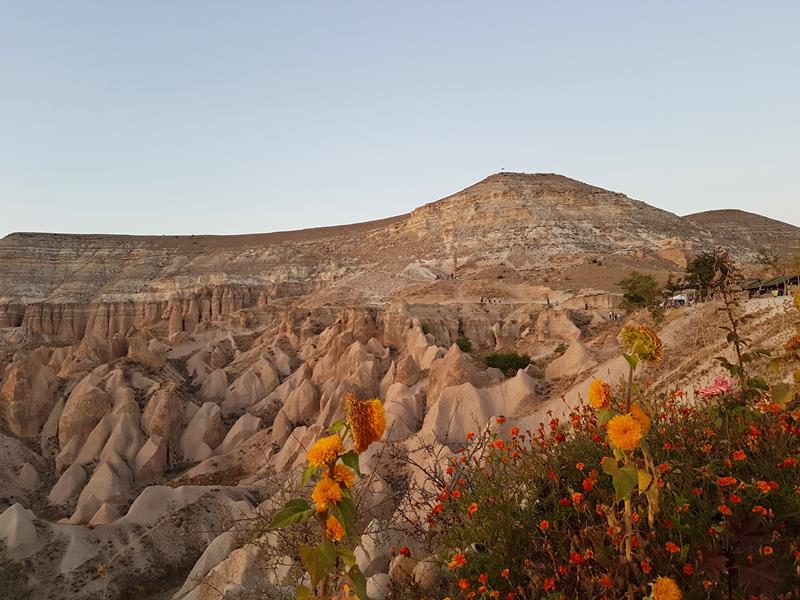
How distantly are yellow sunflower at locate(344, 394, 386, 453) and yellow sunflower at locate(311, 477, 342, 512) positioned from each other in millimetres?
187

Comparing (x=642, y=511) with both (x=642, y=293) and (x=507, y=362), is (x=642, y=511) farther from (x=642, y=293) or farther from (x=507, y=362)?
(x=642, y=293)

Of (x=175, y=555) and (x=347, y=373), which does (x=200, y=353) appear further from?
→ (x=175, y=555)

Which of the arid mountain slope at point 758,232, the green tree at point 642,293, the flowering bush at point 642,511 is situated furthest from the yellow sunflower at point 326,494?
the arid mountain slope at point 758,232

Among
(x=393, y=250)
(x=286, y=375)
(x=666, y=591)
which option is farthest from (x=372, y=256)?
(x=666, y=591)

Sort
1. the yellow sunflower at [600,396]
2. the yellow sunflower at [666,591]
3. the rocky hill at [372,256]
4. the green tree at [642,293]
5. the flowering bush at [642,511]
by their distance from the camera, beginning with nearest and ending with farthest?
1. the yellow sunflower at [666,591]
2. the flowering bush at [642,511]
3. the yellow sunflower at [600,396]
4. the green tree at [642,293]
5. the rocky hill at [372,256]

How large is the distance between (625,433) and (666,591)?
26.4 inches

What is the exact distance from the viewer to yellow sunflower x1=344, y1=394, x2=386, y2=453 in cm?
240

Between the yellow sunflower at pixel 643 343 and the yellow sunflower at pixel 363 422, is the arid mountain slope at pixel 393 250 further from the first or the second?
the yellow sunflower at pixel 363 422

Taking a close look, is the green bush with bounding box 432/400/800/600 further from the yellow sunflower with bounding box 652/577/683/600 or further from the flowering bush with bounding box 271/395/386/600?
the flowering bush with bounding box 271/395/386/600

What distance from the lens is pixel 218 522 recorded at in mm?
15836

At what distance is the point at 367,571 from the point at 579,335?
23.3 metres

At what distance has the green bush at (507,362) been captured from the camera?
2575 centimetres

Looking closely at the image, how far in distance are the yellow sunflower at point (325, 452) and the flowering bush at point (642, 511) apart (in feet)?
3.67

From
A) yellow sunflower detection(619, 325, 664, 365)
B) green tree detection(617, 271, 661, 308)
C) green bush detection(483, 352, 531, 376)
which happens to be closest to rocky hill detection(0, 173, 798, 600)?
green bush detection(483, 352, 531, 376)
